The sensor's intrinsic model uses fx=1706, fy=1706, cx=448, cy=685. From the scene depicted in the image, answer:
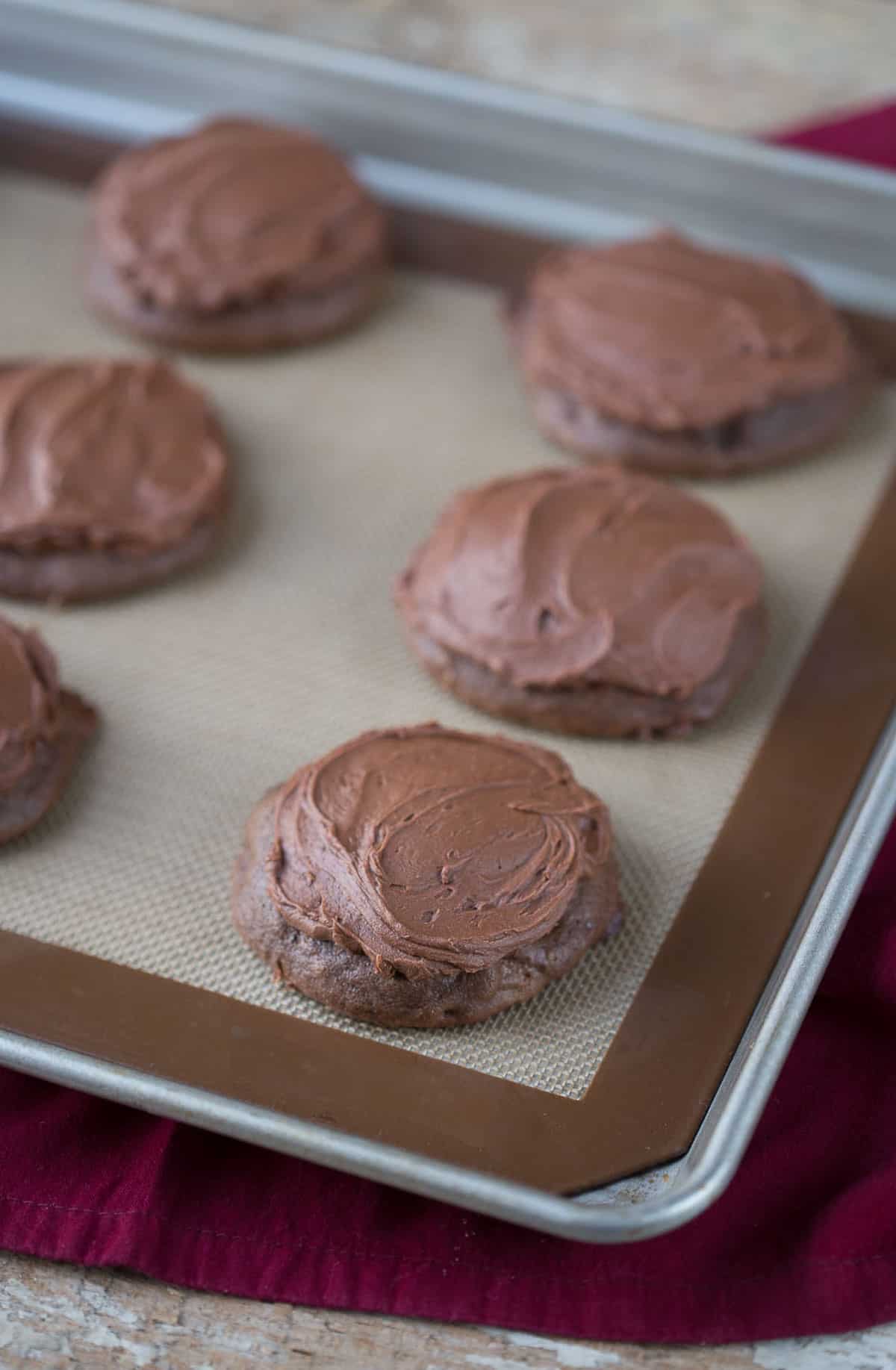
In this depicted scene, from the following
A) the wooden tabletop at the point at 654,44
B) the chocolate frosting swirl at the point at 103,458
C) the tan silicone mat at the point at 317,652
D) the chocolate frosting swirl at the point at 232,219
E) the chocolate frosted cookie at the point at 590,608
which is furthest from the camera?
the wooden tabletop at the point at 654,44

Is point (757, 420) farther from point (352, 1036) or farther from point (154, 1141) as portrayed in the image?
point (154, 1141)

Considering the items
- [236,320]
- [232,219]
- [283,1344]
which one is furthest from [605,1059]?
[232,219]

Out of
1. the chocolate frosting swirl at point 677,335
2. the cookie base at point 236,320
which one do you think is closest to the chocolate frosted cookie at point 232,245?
the cookie base at point 236,320

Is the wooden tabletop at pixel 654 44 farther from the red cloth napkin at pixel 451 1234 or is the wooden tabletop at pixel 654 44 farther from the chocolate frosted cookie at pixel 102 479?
the red cloth napkin at pixel 451 1234

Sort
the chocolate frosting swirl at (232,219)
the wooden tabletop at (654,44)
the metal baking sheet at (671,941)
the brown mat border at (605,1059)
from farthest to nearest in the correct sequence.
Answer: the wooden tabletop at (654,44), the chocolate frosting swirl at (232,219), the brown mat border at (605,1059), the metal baking sheet at (671,941)

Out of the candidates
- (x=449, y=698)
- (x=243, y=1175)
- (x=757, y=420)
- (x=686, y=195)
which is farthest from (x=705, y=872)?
(x=686, y=195)
